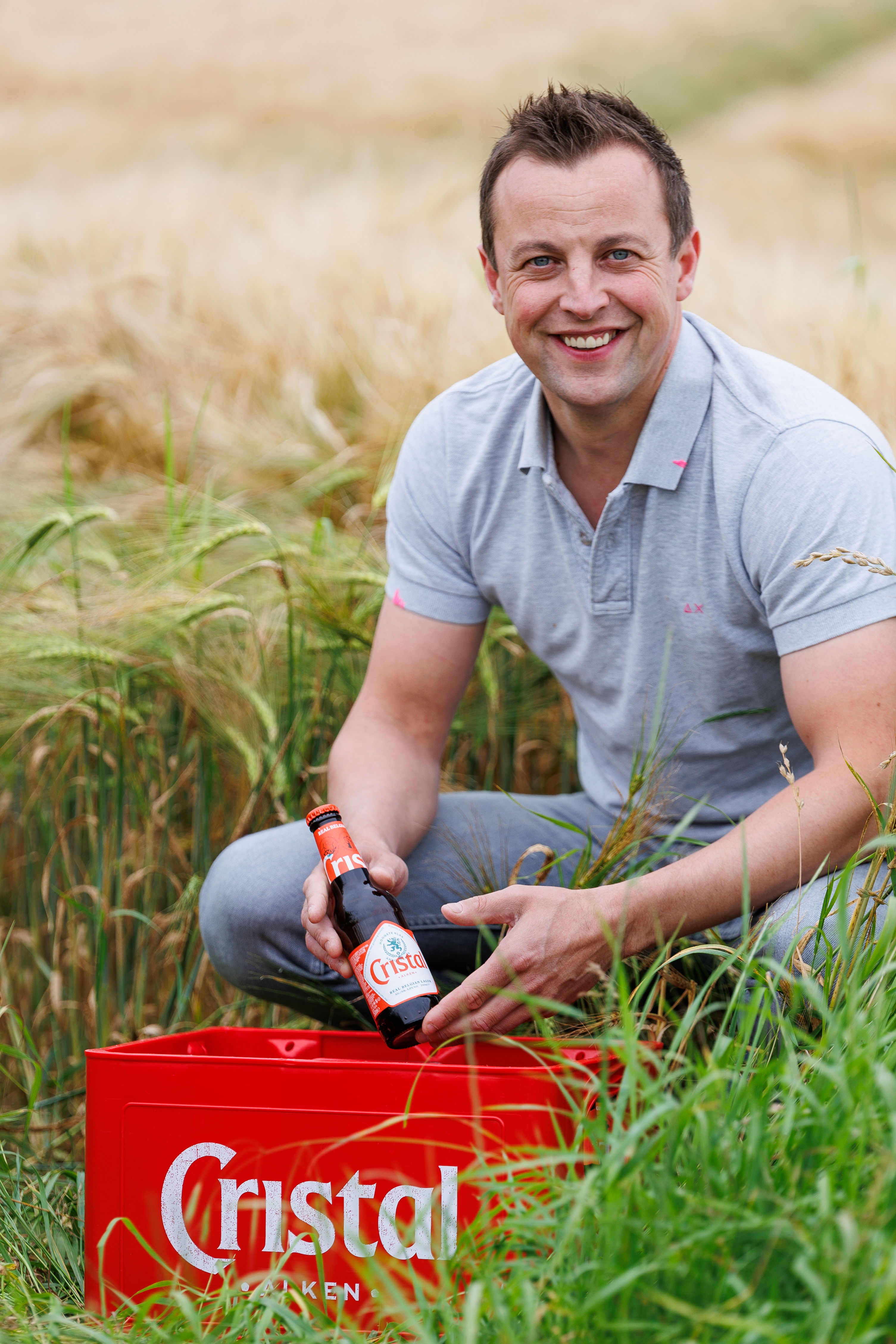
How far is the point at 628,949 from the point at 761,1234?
0.58m

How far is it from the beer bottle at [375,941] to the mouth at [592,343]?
0.76 m

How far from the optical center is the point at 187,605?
2012 mm

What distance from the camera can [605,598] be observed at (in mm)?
1801

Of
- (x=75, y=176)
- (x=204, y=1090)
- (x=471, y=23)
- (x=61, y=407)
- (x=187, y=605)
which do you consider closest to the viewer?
(x=204, y=1090)

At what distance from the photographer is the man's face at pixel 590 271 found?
1.67 metres

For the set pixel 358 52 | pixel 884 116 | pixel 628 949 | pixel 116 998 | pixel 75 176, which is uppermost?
pixel 358 52

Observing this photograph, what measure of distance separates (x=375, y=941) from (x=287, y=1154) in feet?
0.95

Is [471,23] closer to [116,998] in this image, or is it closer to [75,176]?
[75,176]

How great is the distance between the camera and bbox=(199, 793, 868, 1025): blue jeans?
1.81 m

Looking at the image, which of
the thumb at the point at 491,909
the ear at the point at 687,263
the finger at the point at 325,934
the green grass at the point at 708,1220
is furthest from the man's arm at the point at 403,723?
the green grass at the point at 708,1220

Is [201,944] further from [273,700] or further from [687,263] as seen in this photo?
[687,263]

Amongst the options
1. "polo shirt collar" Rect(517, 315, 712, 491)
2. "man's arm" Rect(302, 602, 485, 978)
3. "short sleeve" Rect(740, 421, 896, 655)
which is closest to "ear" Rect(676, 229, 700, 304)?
"polo shirt collar" Rect(517, 315, 712, 491)

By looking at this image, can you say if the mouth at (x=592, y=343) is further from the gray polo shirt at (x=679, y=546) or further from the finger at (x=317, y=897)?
the finger at (x=317, y=897)

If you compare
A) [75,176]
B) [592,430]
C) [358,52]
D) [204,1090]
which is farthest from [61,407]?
[358,52]
